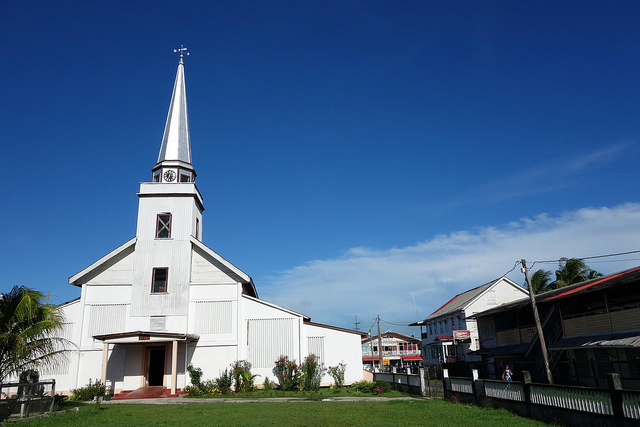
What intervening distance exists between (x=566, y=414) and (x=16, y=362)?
17.8 metres

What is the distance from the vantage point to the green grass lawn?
45.9 ft

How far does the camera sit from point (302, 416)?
15664 millimetres

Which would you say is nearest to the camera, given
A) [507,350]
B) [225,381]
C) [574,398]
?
[574,398]

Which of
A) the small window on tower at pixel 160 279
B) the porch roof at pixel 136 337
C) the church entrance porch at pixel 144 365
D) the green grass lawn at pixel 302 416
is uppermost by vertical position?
the small window on tower at pixel 160 279

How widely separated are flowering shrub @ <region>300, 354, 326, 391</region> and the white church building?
858 millimetres

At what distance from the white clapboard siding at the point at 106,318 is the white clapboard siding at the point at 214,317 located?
4.57m

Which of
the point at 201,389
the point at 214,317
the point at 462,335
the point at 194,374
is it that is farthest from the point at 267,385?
the point at 462,335

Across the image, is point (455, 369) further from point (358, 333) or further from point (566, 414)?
point (566, 414)

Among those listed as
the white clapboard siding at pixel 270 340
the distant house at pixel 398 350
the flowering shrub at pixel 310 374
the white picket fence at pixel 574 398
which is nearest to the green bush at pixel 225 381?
the white clapboard siding at pixel 270 340

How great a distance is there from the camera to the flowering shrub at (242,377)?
92.3 feet

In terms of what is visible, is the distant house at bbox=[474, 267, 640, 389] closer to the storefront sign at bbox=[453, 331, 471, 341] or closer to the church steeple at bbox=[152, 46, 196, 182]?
the storefront sign at bbox=[453, 331, 471, 341]

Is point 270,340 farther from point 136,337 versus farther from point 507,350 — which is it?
point 507,350

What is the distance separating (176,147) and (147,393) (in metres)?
16.5

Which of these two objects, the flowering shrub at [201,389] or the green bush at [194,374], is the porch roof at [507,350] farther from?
the green bush at [194,374]
